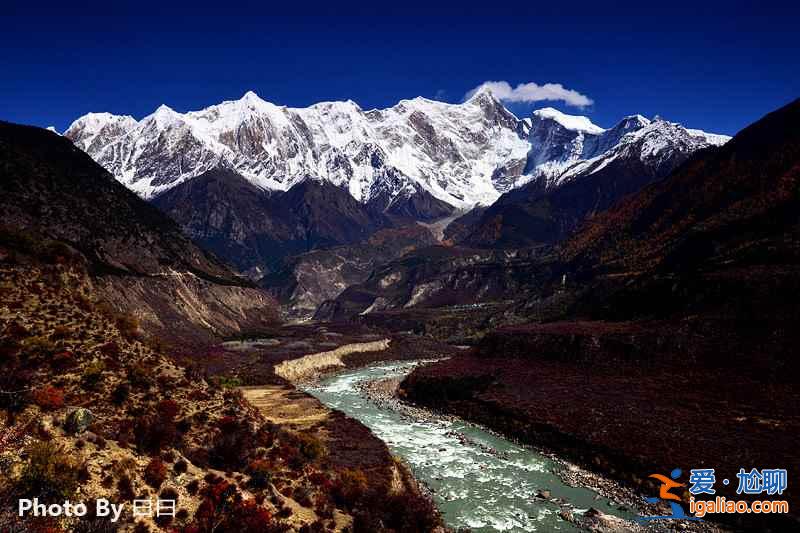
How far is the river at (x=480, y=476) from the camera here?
1620 inches

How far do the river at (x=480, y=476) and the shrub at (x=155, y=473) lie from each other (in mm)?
21597

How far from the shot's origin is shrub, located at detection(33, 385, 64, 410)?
88.4 ft

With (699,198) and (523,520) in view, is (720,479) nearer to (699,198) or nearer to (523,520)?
(523,520)

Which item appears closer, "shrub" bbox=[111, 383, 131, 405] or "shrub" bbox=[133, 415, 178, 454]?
"shrub" bbox=[133, 415, 178, 454]

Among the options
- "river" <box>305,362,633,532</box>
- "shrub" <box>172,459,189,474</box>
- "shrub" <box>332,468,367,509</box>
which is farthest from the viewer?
"river" <box>305,362,633,532</box>

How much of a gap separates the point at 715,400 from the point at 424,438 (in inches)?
1324

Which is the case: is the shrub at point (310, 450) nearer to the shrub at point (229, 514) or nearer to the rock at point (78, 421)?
the shrub at point (229, 514)

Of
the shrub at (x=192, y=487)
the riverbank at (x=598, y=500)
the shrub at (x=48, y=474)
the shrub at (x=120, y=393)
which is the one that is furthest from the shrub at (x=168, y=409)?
the riverbank at (x=598, y=500)

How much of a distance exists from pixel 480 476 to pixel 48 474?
38.2 meters

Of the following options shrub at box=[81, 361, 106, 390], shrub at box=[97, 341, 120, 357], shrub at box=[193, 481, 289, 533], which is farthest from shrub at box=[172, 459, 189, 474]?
shrub at box=[97, 341, 120, 357]

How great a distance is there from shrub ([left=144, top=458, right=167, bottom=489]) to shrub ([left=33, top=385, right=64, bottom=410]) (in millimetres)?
5812

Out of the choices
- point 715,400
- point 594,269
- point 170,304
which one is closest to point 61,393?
point 715,400

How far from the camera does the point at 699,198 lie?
7347 inches

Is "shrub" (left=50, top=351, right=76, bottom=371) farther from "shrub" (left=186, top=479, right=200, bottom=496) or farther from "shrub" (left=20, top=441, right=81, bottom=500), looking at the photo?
"shrub" (left=186, top=479, right=200, bottom=496)
